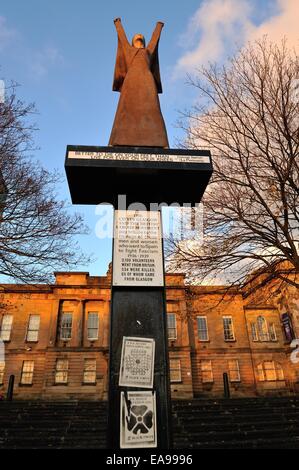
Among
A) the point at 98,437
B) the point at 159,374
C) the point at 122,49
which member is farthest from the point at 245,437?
the point at 122,49

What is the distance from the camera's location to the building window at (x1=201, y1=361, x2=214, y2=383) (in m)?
33.7

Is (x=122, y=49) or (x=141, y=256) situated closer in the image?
(x=141, y=256)

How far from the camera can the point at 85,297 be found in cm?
3541

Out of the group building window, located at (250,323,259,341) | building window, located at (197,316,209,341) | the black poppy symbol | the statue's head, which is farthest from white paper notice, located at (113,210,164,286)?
building window, located at (250,323,259,341)

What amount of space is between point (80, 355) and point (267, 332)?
19131mm

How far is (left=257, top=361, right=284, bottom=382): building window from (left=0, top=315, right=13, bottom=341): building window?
24.5 meters

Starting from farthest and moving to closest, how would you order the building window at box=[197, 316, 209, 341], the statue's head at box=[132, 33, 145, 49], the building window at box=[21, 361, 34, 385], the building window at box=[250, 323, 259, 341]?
1. the building window at box=[250, 323, 259, 341]
2. the building window at box=[197, 316, 209, 341]
3. the building window at box=[21, 361, 34, 385]
4. the statue's head at box=[132, 33, 145, 49]

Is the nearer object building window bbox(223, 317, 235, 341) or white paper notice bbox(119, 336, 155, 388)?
white paper notice bbox(119, 336, 155, 388)

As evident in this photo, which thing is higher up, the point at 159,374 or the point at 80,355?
the point at 80,355

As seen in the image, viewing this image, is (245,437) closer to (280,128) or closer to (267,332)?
(280,128)

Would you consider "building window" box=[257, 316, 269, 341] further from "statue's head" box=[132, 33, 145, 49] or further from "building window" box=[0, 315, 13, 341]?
"statue's head" box=[132, 33, 145, 49]

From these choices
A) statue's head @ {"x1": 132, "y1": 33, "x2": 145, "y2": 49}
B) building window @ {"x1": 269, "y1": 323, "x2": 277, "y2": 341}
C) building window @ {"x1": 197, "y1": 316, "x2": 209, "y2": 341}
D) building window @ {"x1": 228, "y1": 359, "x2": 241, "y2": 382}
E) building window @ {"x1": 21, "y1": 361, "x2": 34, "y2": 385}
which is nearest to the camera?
statue's head @ {"x1": 132, "y1": 33, "x2": 145, "y2": 49}

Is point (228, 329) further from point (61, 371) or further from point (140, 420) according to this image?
point (140, 420)

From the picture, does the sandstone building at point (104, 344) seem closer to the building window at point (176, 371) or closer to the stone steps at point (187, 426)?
the building window at point (176, 371)
